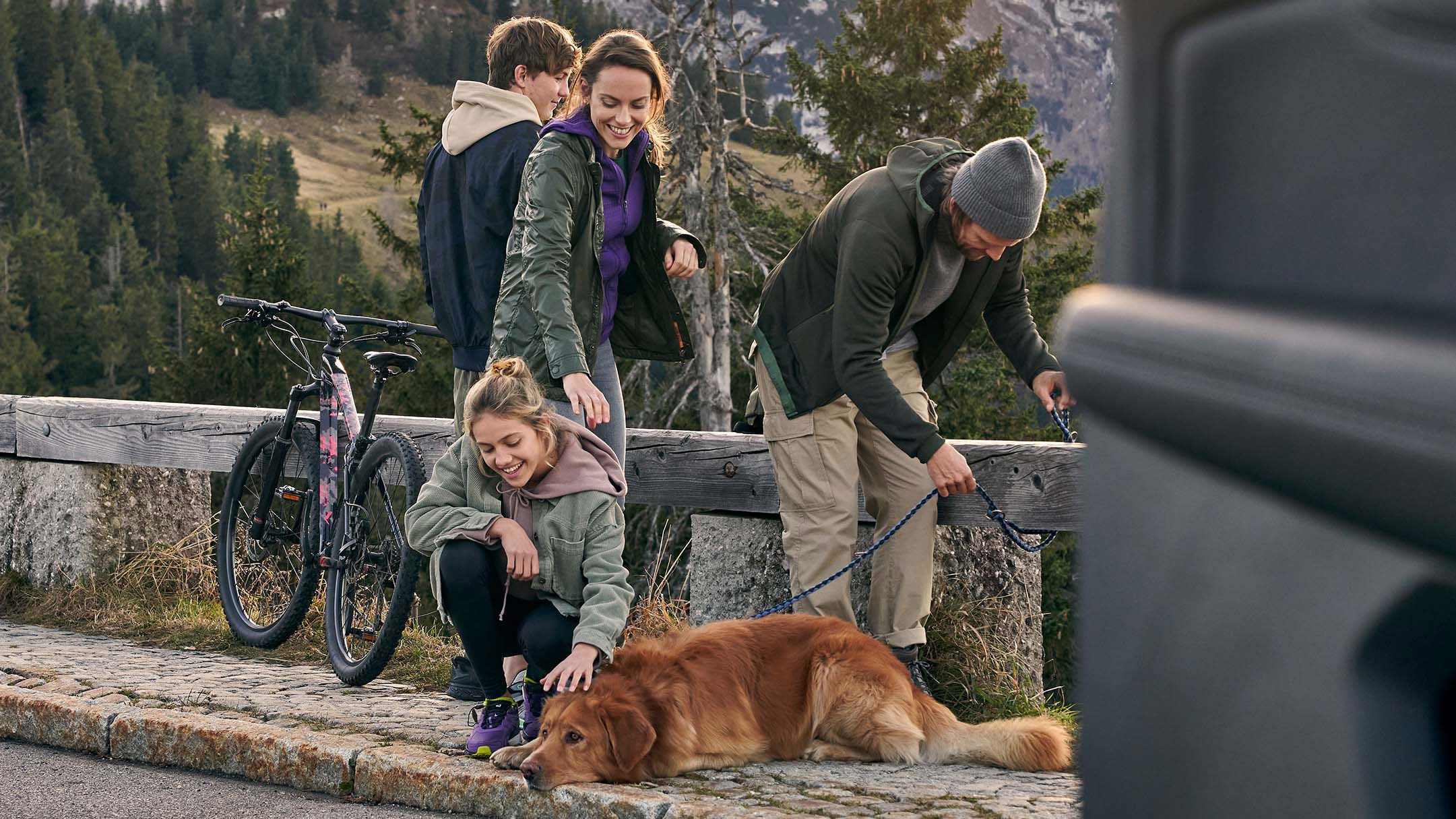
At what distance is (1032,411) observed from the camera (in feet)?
89.2

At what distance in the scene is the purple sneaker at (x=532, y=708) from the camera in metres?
4.30

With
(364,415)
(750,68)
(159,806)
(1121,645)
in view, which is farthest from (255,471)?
(750,68)

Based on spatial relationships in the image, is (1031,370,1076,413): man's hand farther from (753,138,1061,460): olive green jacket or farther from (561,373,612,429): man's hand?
(561,373,612,429): man's hand

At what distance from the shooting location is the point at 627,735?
3918 mm

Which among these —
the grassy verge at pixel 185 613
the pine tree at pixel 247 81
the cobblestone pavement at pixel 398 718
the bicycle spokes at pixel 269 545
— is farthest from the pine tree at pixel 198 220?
the cobblestone pavement at pixel 398 718

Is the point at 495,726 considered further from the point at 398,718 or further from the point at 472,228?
the point at 472,228

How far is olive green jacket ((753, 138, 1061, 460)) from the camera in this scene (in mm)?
4543

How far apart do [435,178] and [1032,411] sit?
23.2 metres

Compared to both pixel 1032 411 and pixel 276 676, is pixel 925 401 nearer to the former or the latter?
pixel 276 676

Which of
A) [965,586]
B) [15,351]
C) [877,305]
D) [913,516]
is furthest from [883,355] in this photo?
[15,351]

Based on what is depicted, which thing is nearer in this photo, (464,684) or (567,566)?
(567,566)

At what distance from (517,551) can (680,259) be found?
1337mm

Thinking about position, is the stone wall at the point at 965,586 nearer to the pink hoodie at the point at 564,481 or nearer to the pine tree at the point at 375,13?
the pink hoodie at the point at 564,481

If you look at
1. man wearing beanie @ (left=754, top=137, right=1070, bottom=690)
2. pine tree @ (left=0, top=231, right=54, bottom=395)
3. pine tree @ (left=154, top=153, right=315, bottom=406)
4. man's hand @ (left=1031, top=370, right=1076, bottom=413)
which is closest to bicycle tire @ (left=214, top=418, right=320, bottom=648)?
man wearing beanie @ (left=754, top=137, right=1070, bottom=690)
